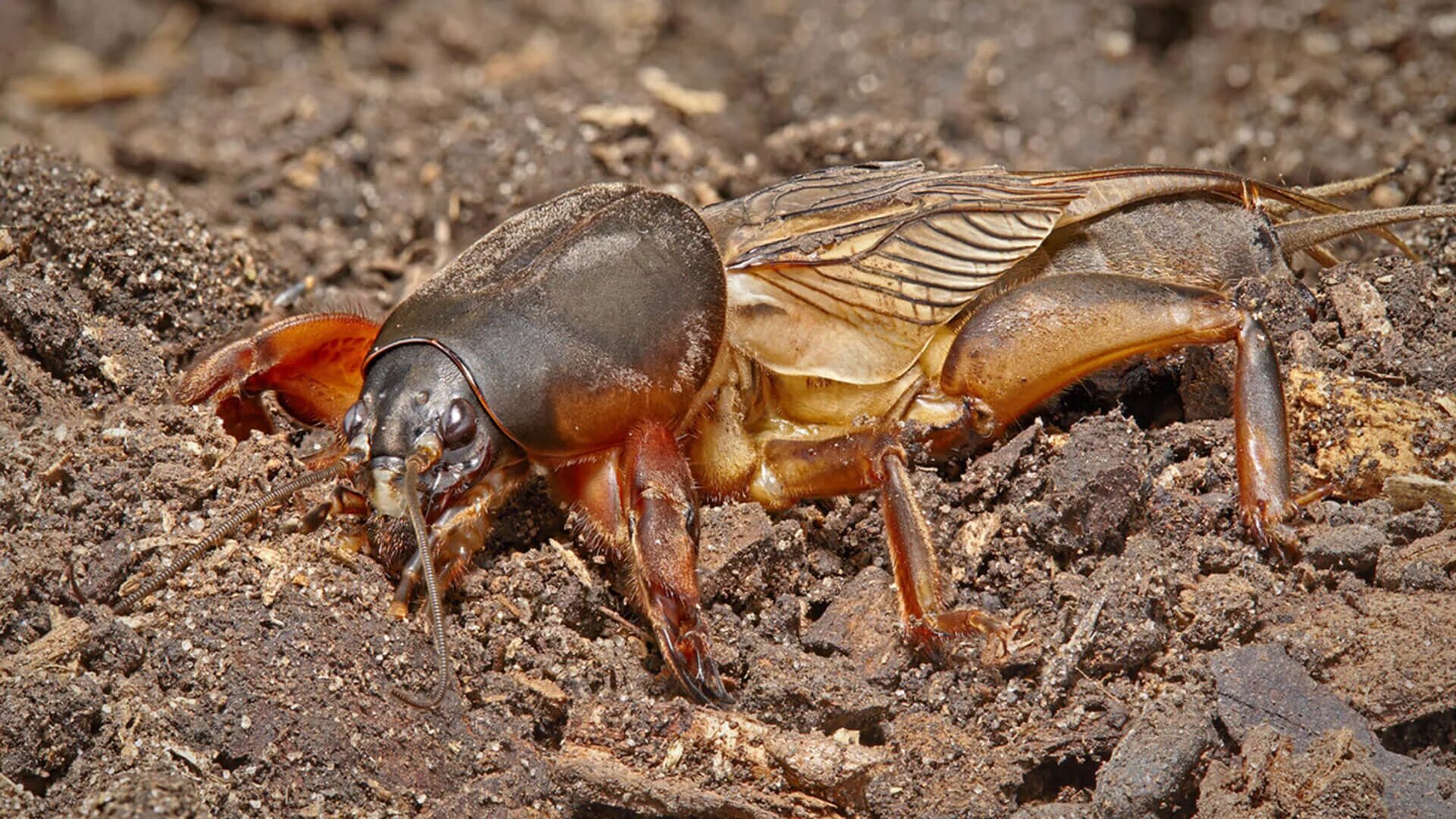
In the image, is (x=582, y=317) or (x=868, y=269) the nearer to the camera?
(x=582, y=317)

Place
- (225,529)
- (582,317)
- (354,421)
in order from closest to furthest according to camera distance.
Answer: (225,529) → (354,421) → (582,317)

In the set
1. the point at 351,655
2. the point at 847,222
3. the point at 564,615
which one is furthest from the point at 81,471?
the point at 847,222

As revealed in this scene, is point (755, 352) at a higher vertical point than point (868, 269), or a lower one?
lower

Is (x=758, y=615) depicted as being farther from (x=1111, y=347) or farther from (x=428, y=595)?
(x=1111, y=347)

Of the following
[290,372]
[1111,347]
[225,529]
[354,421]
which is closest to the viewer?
[225,529]

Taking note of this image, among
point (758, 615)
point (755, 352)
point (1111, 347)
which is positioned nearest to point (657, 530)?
point (758, 615)

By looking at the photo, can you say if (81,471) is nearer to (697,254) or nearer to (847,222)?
(697,254)

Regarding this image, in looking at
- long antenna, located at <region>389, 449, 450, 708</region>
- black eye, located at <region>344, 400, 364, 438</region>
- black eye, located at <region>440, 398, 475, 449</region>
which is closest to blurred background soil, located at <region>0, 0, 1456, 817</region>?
long antenna, located at <region>389, 449, 450, 708</region>

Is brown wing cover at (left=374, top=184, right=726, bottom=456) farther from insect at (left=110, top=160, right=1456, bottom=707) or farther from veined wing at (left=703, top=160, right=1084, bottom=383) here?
veined wing at (left=703, top=160, right=1084, bottom=383)
